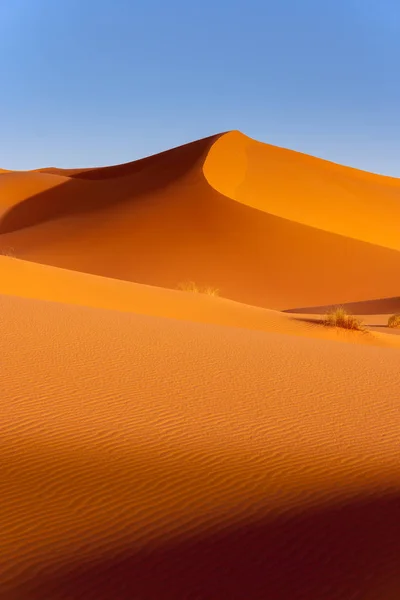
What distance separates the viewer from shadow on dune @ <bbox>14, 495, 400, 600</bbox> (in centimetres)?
393

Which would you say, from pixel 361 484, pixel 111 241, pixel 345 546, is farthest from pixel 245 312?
pixel 111 241

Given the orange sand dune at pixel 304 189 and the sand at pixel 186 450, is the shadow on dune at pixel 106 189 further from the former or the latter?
the sand at pixel 186 450

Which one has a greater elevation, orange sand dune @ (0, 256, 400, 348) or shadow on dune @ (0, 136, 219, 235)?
shadow on dune @ (0, 136, 219, 235)

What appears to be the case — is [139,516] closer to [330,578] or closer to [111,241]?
[330,578]

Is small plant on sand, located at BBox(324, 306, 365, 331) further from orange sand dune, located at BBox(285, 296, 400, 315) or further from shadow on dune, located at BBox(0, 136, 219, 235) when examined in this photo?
shadow on dune, located at BBox(0, 136, 219, 235)

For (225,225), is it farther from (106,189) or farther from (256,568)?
(256,568)

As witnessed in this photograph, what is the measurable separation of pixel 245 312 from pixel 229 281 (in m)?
20.1

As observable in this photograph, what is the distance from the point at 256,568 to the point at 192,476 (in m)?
1.77

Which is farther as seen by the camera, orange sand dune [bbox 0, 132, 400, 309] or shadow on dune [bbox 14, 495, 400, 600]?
orange sand dune [bbox 0, 132, 400, 309]

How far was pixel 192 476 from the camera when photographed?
5.95 m

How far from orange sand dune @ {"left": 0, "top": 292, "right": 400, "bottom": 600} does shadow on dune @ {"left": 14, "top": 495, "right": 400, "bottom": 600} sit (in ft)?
0.04

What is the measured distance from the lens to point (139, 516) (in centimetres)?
506

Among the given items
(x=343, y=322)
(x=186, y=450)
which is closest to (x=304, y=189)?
(x=343, y=322)

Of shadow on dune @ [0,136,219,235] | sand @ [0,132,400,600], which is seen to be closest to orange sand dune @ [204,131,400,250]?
shadow on dune @ [0,136,219,235]
